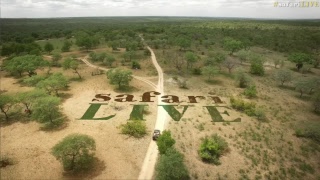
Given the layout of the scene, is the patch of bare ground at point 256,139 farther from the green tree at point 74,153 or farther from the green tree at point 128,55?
the green tree at point 128,55

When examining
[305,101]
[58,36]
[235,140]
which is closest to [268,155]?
[235,140]

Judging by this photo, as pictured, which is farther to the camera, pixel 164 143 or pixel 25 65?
pixel 25 65

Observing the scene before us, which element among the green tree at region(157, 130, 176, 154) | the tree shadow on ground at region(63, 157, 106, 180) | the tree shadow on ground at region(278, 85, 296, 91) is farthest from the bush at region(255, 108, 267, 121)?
the tree shadow on ground at region(63, 157, 106, 180)

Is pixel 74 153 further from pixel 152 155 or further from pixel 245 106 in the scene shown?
pixel 245 106

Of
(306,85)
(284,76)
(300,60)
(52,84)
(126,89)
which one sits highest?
(300,60)

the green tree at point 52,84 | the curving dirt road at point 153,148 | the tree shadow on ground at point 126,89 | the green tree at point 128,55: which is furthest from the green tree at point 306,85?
the green tree at point 52,84

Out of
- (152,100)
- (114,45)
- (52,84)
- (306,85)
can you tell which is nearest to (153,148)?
(152,100)
